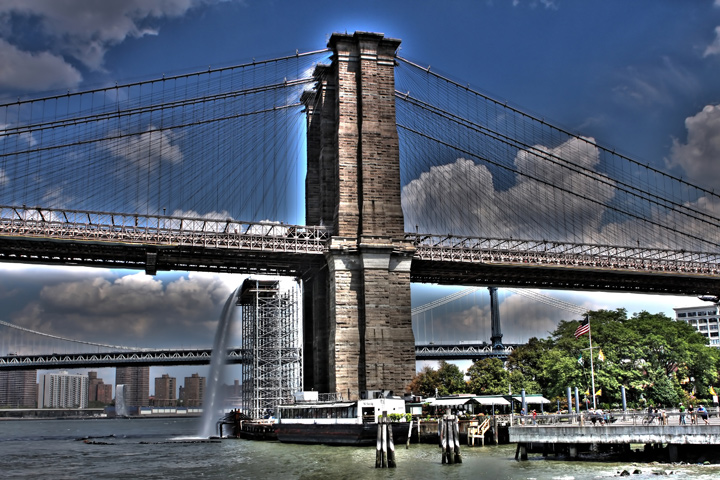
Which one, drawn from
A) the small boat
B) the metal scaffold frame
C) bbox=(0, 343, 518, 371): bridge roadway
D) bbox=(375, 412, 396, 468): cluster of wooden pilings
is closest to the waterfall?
the metal scaffold frame

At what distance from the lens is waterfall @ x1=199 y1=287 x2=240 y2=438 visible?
4237 inches

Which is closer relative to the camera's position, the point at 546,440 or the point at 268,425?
the point at 546,440

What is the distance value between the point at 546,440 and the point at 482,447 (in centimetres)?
1354

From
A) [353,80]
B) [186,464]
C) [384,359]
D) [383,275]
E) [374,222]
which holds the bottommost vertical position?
[186,464]

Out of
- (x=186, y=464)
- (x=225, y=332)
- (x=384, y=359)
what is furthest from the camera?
(x=225, y=332)

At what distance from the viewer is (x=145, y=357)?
177 m

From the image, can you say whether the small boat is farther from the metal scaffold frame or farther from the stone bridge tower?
the metal scaffold frame

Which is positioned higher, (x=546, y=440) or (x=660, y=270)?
(x=660, y=270)

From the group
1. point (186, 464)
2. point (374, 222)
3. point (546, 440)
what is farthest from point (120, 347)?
point (546, 440)

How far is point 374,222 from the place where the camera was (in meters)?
78.8

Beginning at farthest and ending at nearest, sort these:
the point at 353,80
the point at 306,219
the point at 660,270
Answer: the point at 660,270 < the point at 306,219 < the point at 353,80

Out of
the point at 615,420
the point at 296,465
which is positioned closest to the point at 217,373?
the point at 296,465

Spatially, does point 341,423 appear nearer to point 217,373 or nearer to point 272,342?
point 272,342

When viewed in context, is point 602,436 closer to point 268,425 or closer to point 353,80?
point 268,425
